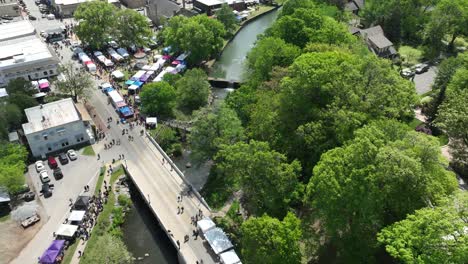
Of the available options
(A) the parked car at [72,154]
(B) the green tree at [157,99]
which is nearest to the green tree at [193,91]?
(B) the green tree at [157,99]

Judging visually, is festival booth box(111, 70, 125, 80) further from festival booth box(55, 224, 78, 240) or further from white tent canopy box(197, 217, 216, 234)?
white tent canopy box(197, 217, 216, 234)

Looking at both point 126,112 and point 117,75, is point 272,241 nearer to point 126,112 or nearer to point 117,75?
point 126,112

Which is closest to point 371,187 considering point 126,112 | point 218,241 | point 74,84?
point 218,241

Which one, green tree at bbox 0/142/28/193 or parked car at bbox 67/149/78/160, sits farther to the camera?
parked car at bbox 67/149/78/160

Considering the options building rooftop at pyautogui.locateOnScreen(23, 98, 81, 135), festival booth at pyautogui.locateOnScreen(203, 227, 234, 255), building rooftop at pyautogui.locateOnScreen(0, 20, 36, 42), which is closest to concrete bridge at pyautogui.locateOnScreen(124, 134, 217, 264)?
festival booth at pyautogui.locateOnScreen(203, 227, 234, 255)

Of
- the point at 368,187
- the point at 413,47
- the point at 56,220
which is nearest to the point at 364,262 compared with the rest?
the point at 368,187

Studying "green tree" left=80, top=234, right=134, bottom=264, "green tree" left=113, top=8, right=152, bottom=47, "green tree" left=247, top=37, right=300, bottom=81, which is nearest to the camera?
"green tree" left=80, top=234, right=134, bottom=264

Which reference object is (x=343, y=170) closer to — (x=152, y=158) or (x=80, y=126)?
(x=152, y=158)

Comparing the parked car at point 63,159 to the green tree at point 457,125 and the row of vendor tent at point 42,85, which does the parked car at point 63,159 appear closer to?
the row of vendor tent at point 42,85
